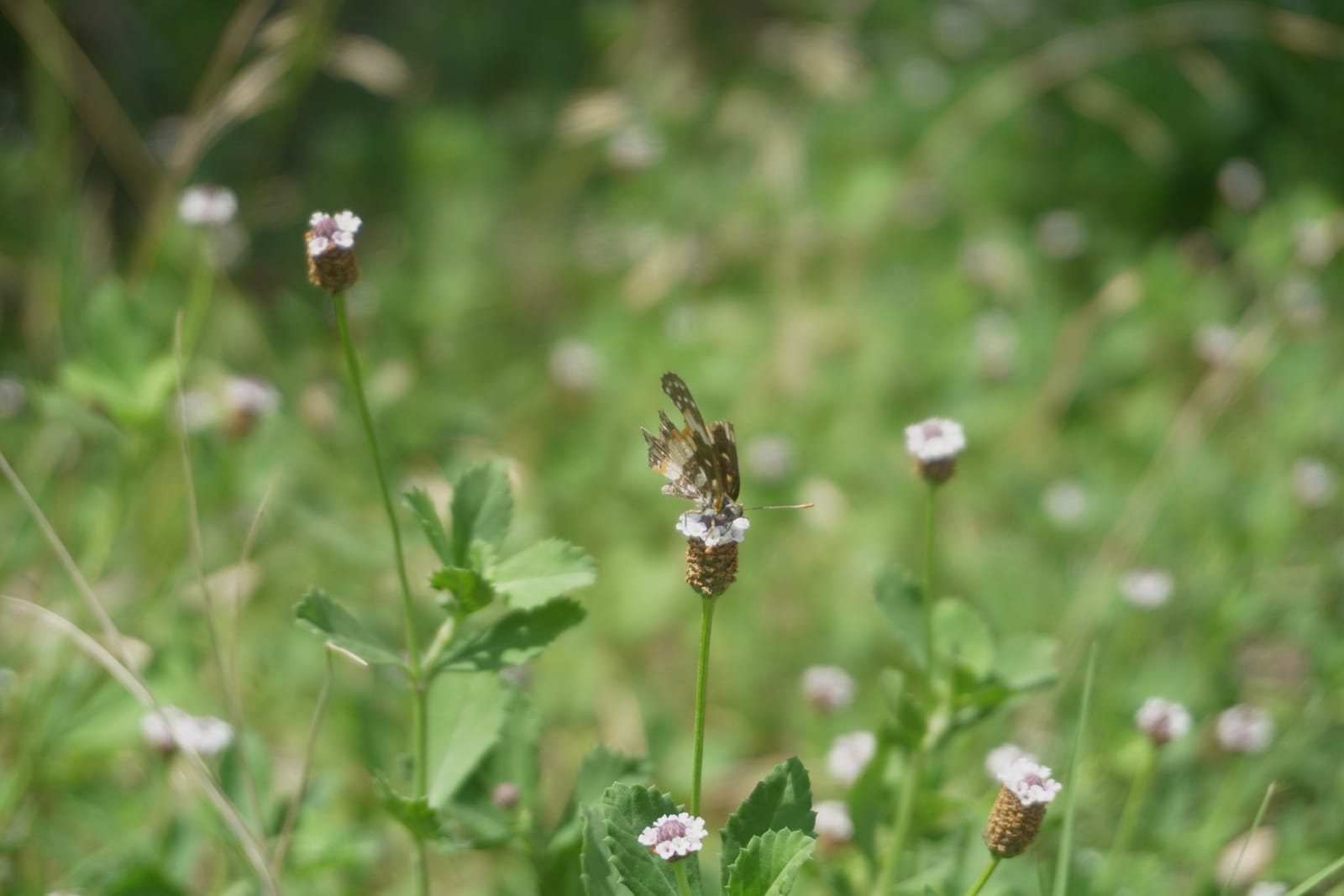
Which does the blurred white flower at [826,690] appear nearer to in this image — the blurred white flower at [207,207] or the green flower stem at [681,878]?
the green flower stem at [681,878]

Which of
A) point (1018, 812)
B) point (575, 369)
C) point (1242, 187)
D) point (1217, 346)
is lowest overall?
point (1018, 812)

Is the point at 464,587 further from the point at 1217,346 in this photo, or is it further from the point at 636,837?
the point at 1217,346

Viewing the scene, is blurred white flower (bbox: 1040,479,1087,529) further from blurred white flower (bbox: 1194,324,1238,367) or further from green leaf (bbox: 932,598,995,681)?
green leaf (bbox: 932,598,995,681)

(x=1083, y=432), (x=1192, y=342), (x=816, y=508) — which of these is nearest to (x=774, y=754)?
(x=816, y=508)

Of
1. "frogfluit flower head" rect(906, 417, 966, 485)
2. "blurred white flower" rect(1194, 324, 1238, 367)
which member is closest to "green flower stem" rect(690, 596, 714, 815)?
"frogfluit flower head" rect(906, 417, 966, 485)

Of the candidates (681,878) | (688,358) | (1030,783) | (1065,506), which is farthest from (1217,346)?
(681,878)

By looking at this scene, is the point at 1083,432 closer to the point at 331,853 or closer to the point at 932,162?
the point at 932,162

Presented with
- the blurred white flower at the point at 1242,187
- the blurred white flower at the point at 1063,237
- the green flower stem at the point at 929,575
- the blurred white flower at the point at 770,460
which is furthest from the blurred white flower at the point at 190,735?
the blurred white flower at the point at 1242,187

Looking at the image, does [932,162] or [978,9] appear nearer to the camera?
[932,162]
